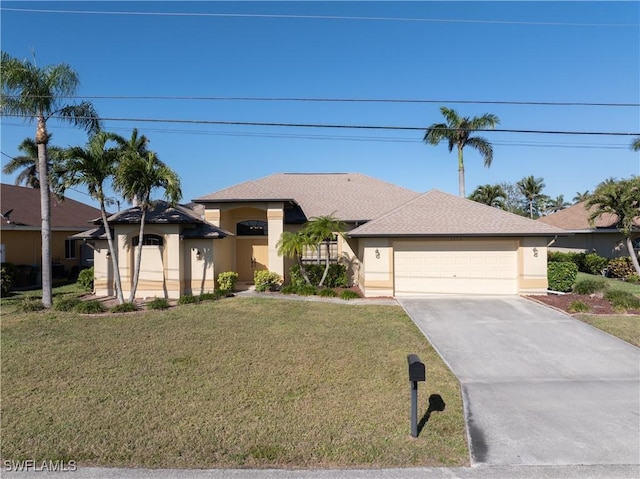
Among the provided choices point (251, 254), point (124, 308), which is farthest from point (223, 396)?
point (251, 254)

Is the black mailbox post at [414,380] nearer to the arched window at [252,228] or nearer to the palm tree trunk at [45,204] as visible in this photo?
the palm tree trunk at [45,204]

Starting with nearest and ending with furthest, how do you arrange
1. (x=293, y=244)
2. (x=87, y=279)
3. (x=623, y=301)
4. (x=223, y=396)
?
(x=223, y=396), (x=623, y=301), (x=293, y=244), (x=87, y=279)

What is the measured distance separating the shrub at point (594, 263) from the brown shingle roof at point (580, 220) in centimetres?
183

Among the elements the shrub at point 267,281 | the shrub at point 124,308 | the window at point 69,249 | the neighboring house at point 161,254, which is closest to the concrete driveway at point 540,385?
the shrub at point 267,281

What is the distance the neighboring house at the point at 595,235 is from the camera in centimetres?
2133

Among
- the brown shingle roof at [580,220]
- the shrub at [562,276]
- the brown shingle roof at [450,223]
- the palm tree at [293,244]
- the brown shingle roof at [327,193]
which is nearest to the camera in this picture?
the brown shingle roof at [450,223]

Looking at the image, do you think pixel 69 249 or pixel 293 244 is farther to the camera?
pixel 69 249

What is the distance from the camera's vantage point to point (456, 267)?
14172mm

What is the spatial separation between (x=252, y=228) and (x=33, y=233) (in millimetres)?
12834

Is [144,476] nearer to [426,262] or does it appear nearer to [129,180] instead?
[129,180]

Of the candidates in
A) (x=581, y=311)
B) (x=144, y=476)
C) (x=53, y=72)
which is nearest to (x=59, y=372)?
(x=144, y=476)

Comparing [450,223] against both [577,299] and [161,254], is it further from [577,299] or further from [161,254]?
[161,254]

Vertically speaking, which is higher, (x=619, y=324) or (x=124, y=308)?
(x=124, y=308)

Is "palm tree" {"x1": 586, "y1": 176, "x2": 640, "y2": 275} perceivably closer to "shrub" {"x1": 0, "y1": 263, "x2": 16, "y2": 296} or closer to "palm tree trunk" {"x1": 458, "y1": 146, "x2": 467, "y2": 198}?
"palm tree trunk" {"x1": 458, "y1": 146, "x2": 467, "y2": 198}
